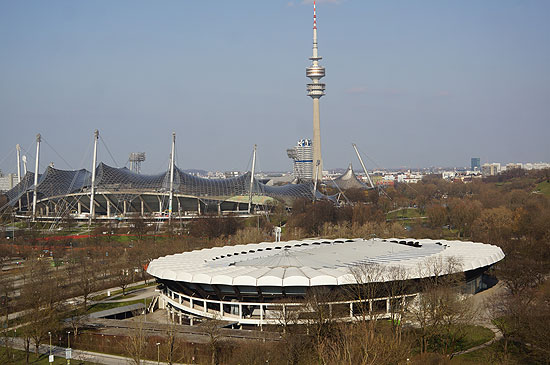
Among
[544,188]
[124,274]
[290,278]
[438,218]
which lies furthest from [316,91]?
[290,278]

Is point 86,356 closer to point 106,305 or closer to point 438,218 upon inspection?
point 106,305

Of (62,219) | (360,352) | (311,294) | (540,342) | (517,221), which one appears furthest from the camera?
(62,219)

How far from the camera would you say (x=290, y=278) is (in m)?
29.0

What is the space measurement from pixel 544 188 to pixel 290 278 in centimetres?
8641

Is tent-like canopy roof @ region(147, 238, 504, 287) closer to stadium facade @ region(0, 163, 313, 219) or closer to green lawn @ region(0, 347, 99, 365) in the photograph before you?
green lawn @ region(0, 347, 99, 365)

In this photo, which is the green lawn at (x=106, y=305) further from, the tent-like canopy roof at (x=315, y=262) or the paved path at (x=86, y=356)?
the paved path at (x=86, y=356)

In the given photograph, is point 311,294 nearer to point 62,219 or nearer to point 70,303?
point 70,303

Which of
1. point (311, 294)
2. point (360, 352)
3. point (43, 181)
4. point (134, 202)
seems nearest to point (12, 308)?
point (311, 294)

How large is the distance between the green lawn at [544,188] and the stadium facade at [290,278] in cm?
6723

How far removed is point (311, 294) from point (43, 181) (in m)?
81.7

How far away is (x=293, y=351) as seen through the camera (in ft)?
77.2

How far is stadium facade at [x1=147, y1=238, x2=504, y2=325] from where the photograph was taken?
95.1ft

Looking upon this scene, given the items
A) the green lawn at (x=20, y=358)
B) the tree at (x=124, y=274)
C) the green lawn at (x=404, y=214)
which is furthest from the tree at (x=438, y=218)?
the green lawn at (x=20, y=358)

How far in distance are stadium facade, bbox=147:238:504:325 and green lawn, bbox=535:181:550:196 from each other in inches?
2647
